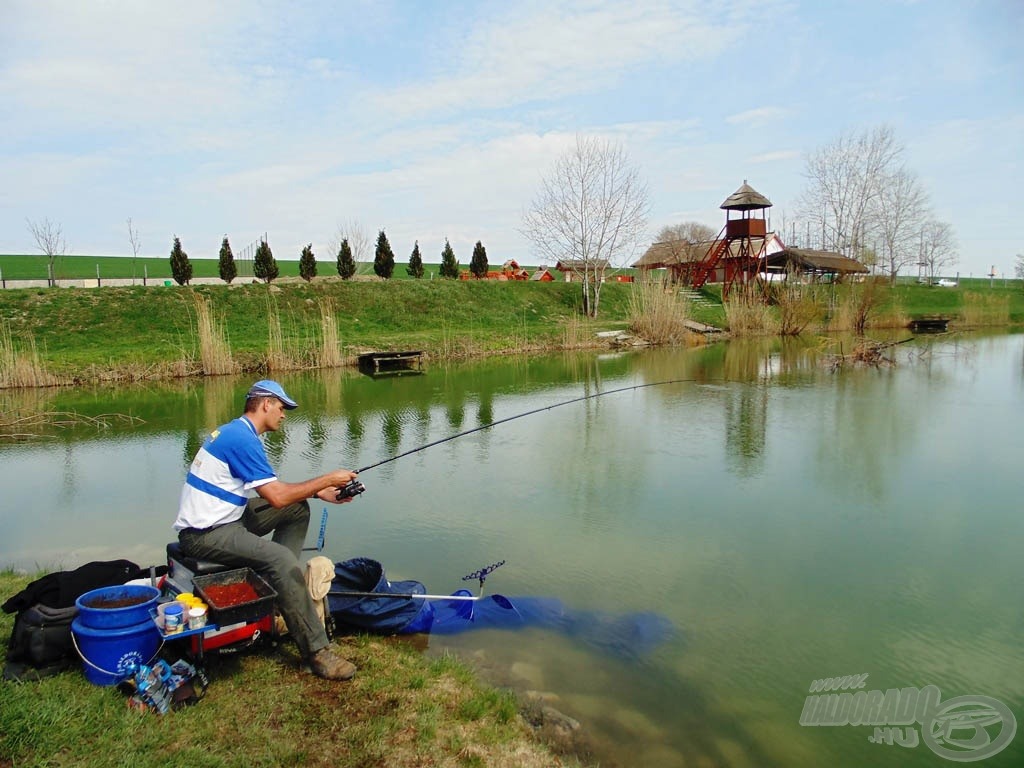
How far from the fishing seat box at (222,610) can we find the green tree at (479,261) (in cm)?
2918

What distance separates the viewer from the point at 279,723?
2.78 metres

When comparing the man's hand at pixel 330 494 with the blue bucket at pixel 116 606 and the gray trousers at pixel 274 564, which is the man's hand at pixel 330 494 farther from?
the blue bucket at pixel 116 606

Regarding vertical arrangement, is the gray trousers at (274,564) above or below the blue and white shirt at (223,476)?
below

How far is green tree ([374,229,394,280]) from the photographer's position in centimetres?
2842

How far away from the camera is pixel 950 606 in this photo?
4336 millimetres

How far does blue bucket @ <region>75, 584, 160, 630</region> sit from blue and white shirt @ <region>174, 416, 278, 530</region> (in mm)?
329

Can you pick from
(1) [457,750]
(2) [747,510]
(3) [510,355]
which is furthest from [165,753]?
(3) [510,355]

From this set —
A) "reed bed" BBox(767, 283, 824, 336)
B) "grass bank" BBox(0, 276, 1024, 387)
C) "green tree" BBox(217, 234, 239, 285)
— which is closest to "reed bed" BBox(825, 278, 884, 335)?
"grass bank" BBox(0, 276, 1024, 387)

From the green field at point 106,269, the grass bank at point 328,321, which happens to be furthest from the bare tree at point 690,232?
the grass bank at point 328,321

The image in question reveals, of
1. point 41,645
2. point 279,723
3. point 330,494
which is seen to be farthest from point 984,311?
point 41,645

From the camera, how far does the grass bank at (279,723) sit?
8.21 feet

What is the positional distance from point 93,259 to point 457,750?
66639 mm

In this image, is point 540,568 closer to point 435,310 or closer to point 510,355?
point 510,355

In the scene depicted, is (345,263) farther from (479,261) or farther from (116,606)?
(116,606)
